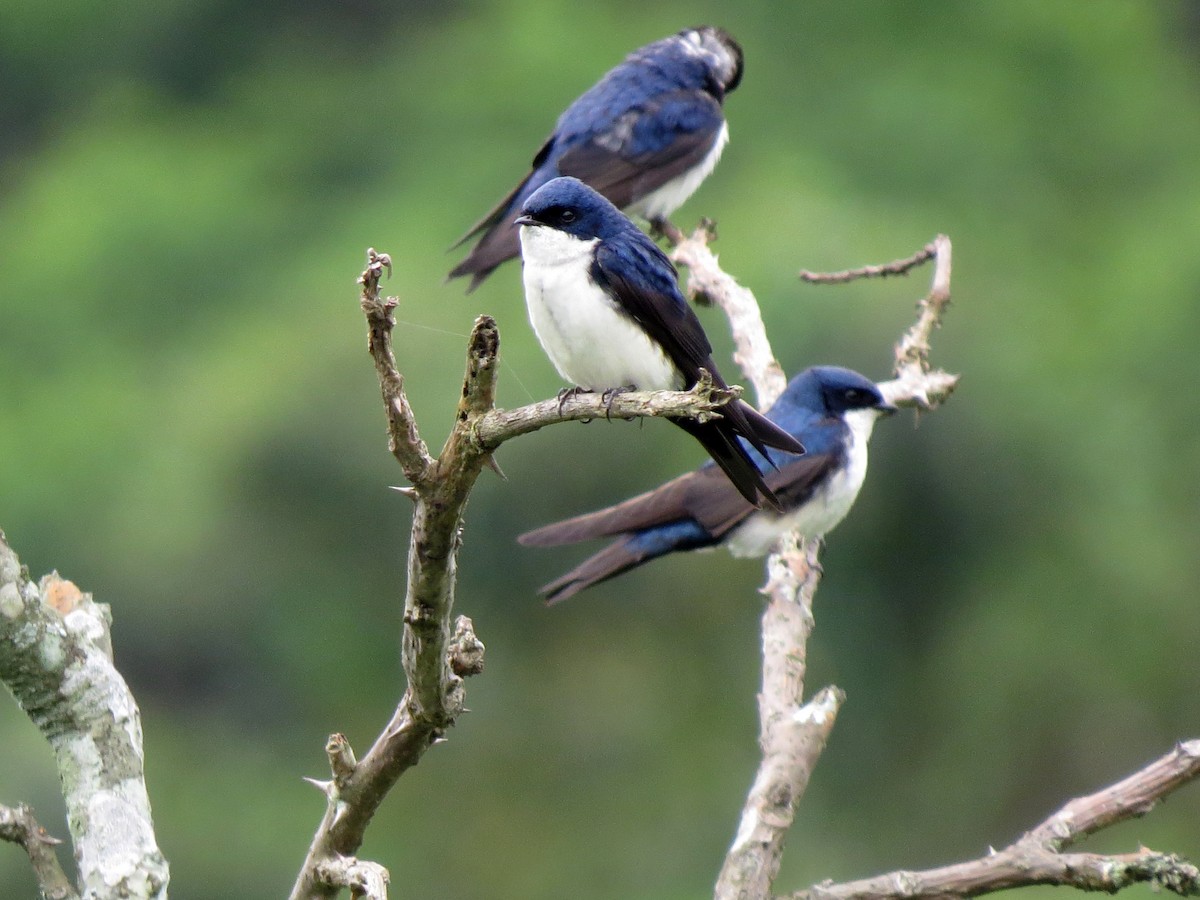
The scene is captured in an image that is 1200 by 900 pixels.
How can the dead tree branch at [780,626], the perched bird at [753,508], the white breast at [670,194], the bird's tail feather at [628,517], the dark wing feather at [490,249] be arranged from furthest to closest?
the white breast at [670,194] < the dark wing feather at [490,249] < the perched bird at [753,508] < the bird's tail feather at [628,517] < the dead tree branch at [780,626]

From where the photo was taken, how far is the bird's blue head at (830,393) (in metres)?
4.87

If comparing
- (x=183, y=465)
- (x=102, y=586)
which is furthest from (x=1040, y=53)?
(x=102, y=586)

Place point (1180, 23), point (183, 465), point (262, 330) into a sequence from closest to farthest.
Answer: point (183, 465), point (262, 330), point (1180, 23)

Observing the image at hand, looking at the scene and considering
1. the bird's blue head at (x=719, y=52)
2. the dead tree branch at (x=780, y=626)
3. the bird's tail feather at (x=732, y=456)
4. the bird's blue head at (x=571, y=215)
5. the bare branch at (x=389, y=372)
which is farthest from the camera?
the bird's blue head at (x=719, y=52)

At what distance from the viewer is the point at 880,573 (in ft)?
37.1

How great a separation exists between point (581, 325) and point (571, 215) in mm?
266

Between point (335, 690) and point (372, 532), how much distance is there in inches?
45.9

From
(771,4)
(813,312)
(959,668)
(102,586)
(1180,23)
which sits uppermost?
(771,4)

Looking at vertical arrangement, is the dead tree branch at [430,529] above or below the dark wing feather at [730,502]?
above

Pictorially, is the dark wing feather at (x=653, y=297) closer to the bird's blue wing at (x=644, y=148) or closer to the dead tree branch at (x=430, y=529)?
the dead tree branch at (x=430, y=529)

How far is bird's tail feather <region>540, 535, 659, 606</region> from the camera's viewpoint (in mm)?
4387

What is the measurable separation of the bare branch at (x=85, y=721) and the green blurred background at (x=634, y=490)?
6.32 meters

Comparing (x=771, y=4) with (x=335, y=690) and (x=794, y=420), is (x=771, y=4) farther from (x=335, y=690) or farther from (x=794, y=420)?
(x=794, y=420)

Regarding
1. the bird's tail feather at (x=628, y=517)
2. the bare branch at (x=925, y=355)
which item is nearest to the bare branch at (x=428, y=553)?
the bird's tail feather at (x=628, y=517)
